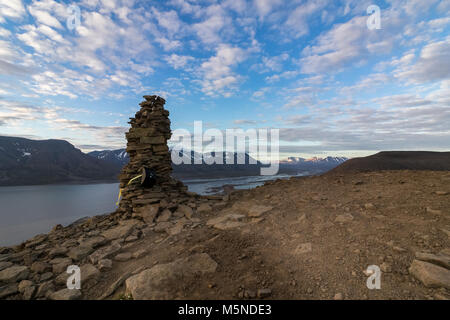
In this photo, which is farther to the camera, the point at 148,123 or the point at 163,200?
the point at 148,123

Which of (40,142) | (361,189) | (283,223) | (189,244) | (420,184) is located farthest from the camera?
(40,142)

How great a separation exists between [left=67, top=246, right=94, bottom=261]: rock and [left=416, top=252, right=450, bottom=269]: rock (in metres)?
8.92

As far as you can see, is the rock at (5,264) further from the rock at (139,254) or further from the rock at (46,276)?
the rock at (139,254)

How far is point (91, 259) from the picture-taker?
5.87m

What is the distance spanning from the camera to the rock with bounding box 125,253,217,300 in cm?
352

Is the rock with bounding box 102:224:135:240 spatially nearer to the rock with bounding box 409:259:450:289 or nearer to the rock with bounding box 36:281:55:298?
the rock with bounding box 36:281:55:298

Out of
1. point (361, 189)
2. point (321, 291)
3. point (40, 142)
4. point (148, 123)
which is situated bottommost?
point (321, 291)

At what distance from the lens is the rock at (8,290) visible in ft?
14.9

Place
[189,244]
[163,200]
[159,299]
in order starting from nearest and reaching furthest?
[159,299] < [189,244] < [163,200]

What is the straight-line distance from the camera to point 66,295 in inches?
172
